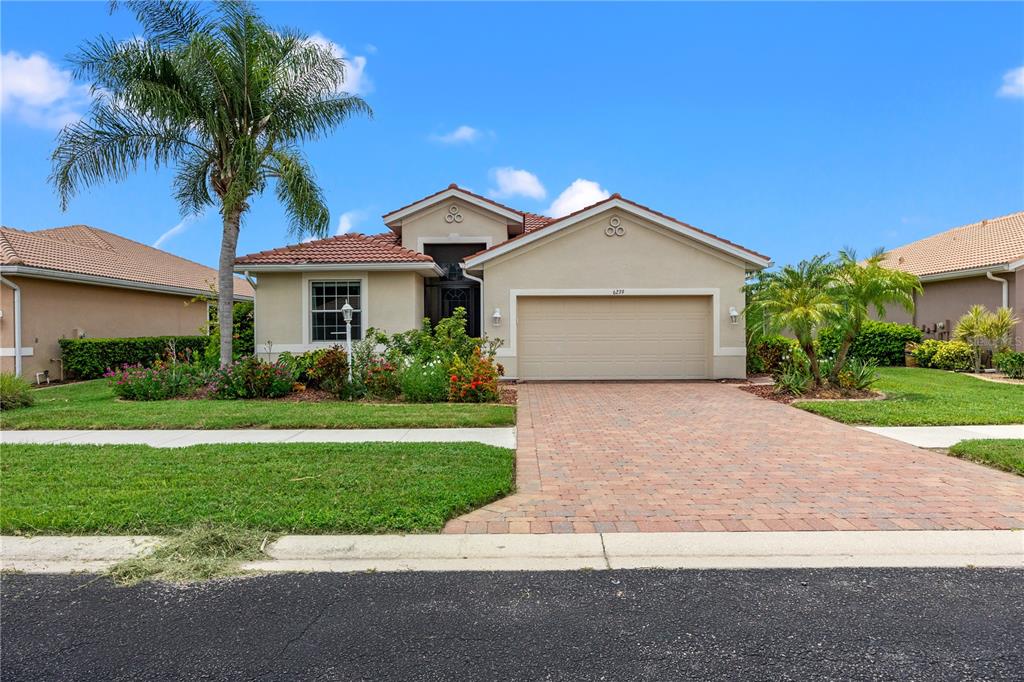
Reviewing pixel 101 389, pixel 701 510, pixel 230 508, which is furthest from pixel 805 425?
pixel 101 389

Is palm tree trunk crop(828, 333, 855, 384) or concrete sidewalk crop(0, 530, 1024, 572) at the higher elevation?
palm tree trunk crop(828, 333, 855, 384)

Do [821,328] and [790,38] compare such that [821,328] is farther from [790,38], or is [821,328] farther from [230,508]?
[230,508]

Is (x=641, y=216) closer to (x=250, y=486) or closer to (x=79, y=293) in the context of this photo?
(x=250, y=486)

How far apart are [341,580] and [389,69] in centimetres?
1340

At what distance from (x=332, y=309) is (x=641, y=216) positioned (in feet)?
28.0

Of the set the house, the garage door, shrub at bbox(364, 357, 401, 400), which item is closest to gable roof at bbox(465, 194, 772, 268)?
the house

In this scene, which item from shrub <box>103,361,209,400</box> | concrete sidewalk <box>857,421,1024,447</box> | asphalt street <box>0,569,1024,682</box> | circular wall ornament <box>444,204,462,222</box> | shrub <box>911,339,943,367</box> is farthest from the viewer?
circular wall ornament <box>444,204,462,222</box>

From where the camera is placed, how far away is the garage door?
52.9 ft

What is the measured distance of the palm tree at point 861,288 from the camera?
41.0ft

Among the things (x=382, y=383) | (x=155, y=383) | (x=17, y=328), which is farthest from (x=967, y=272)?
(x=17, y=328)

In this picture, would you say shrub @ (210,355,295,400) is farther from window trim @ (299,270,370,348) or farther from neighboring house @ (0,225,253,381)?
neighboring house @ (0,225,253,381)

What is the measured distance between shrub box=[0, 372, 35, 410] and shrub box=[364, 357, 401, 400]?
21.2 feet

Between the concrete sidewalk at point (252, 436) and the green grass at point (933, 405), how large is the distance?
5.94 m

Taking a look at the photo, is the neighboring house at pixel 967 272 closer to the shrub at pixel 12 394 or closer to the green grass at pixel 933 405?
the green grass at pixel 933 405
